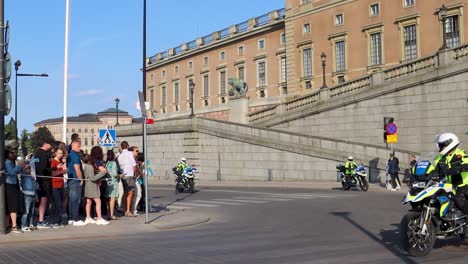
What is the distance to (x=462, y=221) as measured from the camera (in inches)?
378

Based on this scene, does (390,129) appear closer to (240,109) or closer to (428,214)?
(240,109)

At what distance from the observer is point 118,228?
13711mm

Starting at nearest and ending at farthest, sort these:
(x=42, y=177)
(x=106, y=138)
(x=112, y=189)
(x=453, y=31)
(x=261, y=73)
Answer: (x=42, y=177), (x=112, y=189), (x=106, y=138), (x=453, y=31), (x=261, y=73)

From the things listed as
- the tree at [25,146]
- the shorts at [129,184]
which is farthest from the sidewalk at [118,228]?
the tree at [25,146]

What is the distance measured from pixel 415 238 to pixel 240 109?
125ft

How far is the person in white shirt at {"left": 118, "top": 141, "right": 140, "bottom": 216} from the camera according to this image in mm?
16281

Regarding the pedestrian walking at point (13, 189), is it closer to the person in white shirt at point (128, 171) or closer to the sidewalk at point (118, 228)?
the sidewalk at point (118, 228)

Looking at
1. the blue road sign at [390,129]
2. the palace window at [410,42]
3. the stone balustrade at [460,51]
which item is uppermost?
the palace window at [410,42]

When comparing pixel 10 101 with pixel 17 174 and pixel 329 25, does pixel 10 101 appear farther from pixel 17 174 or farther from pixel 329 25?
pixel 329 25

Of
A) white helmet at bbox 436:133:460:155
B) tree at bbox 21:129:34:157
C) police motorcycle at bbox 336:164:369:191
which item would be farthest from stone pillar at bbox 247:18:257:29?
white helmet at bbox 436:133:460:155

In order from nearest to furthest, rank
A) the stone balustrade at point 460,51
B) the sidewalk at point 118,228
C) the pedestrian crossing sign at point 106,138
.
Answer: the sidewalk at point 118,228
the pedestrian crossing sign at point 106,138
the stone balustrade at point 460,51

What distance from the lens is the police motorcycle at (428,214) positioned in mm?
9266

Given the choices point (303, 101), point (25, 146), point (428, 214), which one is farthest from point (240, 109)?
point (428, 214)

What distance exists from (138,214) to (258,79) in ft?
163
